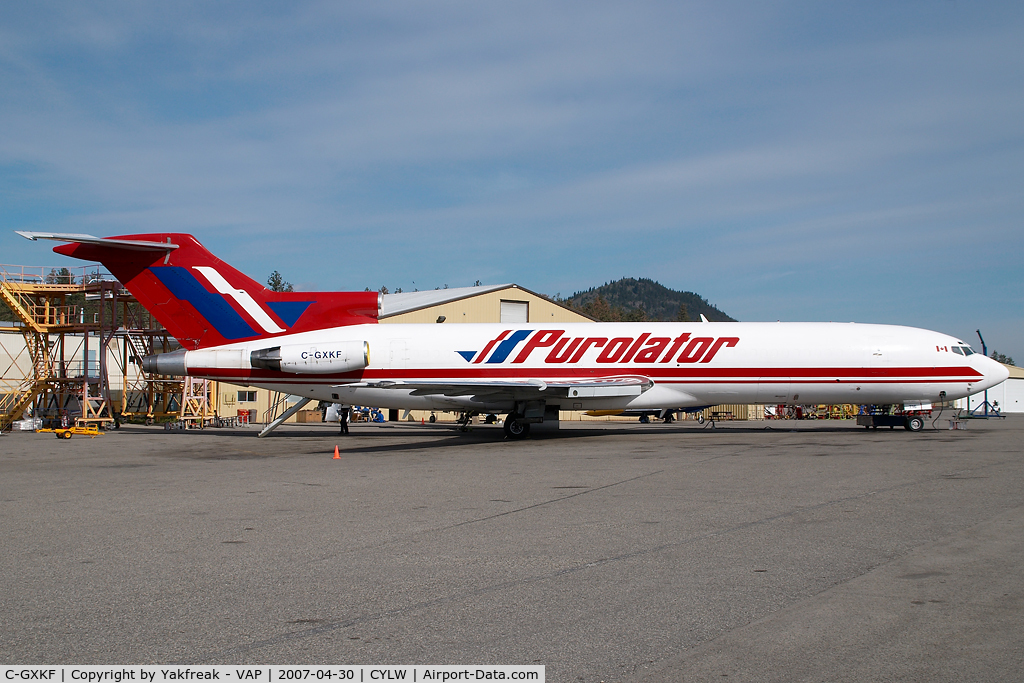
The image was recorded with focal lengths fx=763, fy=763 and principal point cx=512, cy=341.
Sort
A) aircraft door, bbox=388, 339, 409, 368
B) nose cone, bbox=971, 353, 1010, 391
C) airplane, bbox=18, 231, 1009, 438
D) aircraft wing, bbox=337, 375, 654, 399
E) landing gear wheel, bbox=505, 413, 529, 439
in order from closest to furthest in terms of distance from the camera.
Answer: aircraft wing, bbox=337, 375, 654, 399 < landing gear wheel, bbox=505, 413, 529, 439 < airplane, bbox=18, 231, 1009, 438 < nose cone, bbox=971, 353, 1010, 391 < aircraft door, bbox=388, 339, 409, 368

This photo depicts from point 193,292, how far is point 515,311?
83.1 feet

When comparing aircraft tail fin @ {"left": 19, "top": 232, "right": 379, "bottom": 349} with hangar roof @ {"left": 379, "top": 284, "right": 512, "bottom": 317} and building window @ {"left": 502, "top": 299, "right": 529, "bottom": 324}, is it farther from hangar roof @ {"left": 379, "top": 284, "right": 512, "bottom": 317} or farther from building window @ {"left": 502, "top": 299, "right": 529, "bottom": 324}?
building window @ {"left": 502, "top": 299, "right": 529, "bottom": 324}

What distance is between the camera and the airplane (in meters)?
24.5

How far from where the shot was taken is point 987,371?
82.3ft

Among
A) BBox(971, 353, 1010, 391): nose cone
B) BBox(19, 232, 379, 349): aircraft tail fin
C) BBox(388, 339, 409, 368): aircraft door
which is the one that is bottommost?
BBox(971, 353, 1010, 391): nose cone

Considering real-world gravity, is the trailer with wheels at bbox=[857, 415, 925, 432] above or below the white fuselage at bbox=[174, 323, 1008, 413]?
below

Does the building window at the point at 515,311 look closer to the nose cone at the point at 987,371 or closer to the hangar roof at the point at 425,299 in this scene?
the hangar roof at the point at 425,299

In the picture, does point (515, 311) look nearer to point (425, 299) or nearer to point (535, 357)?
point (425, 299)

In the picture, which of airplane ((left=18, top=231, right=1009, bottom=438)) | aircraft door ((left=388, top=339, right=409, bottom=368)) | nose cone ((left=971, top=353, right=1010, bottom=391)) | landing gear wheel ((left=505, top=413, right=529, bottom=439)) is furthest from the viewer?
aircraft door ((left=388, top=339, right=409, bottom=368))

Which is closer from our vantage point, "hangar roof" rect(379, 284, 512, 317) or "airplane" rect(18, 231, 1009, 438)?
"airplane" rect(18, 231, 1009, 438)

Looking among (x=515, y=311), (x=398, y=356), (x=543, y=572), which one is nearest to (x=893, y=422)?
(x=398, y=356)

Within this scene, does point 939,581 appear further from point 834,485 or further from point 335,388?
point 335,388

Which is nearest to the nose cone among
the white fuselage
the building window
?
the white fuselage

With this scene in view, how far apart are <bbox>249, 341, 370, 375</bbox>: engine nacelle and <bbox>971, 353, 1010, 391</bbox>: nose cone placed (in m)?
20.1
